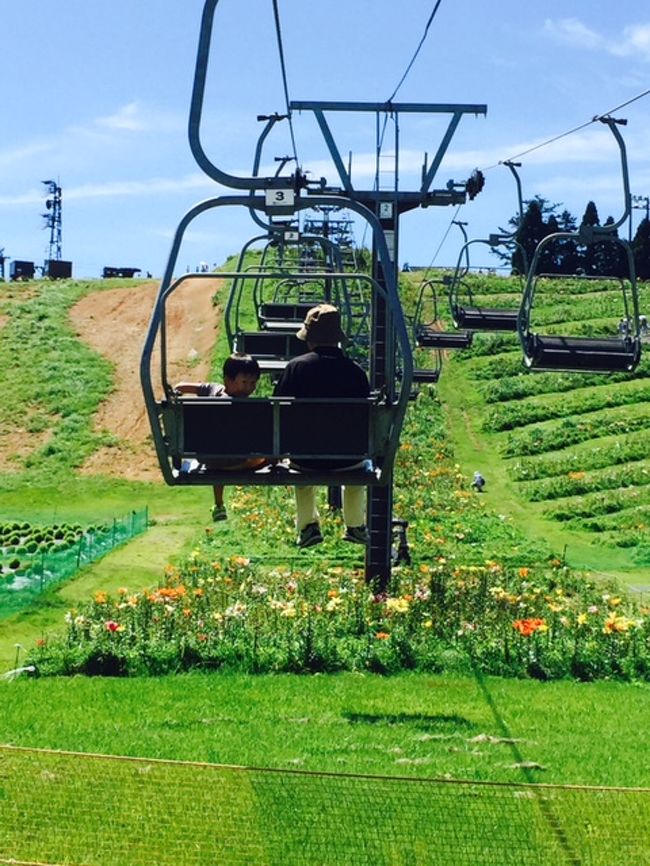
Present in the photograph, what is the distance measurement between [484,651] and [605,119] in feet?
17.4

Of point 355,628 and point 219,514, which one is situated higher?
point 219,514

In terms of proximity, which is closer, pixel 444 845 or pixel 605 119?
pixel 444 845

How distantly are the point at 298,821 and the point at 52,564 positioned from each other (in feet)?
49.3

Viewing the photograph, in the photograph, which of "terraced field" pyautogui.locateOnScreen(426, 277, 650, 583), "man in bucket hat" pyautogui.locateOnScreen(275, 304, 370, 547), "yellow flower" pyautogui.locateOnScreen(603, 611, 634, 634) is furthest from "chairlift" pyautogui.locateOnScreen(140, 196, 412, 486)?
"terraced field" pyautogui.locateOnScreen(426, 277, 650, 583)

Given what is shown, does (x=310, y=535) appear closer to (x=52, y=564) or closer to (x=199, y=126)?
(x=199, y=126)

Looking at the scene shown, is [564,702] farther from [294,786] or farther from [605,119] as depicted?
[605,119]

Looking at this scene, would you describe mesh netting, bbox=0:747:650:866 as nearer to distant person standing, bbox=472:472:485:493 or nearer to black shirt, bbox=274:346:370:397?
black shirt, bbox=274:346:370:397

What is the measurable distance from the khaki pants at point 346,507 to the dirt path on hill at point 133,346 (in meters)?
26.9

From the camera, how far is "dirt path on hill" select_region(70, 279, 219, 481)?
3959 centimetres

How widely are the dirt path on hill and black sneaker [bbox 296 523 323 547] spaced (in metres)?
27.0

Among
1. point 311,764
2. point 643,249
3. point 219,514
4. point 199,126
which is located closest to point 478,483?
point 219,514

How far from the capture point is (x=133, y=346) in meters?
52.2

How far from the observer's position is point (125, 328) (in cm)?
5459

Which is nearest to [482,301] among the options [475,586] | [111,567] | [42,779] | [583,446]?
[583,446]
